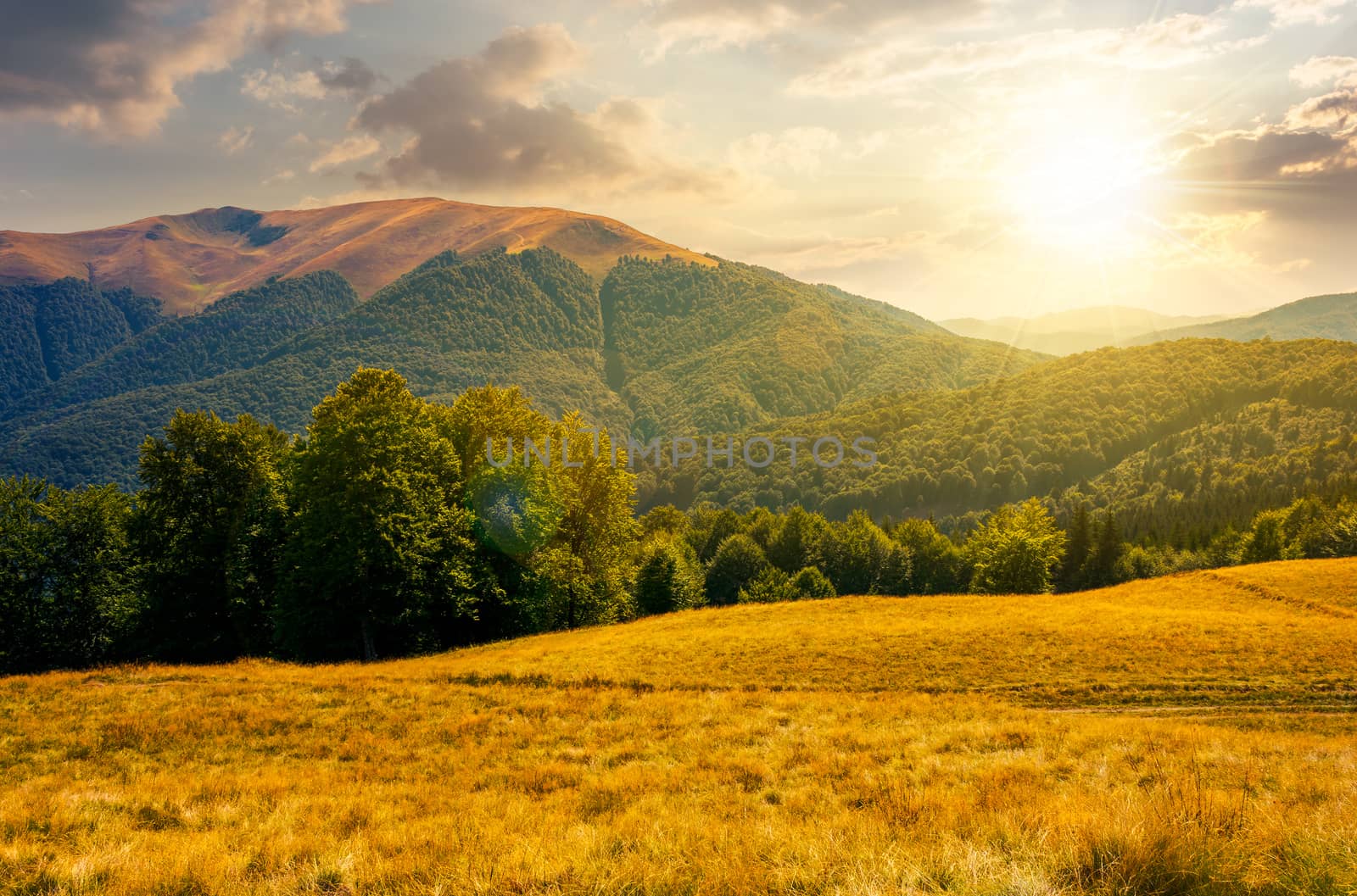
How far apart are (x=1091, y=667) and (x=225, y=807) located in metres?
27.2

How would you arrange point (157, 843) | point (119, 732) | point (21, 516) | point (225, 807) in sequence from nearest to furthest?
1. point (157, 843)
2. point (225, 807)
3. point (119, 732)
4. point (21, 516)

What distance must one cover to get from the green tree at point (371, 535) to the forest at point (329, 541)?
100mm

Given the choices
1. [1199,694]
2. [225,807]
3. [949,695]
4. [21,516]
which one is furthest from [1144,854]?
[21,516]

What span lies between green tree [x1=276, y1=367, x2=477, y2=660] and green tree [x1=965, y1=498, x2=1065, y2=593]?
2165 inches

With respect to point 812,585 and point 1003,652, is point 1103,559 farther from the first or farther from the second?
point 1003,652

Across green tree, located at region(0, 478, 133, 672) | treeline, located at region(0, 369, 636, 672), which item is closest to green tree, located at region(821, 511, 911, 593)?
treeline, located at region(0, 369, 636, 672)

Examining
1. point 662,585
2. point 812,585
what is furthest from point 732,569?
point 662,585

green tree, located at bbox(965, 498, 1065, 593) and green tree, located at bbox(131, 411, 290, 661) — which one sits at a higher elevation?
green tree, located at bbox(131, 411, 290, 661)

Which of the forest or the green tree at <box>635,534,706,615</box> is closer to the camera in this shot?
the forest

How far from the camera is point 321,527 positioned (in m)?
30.8

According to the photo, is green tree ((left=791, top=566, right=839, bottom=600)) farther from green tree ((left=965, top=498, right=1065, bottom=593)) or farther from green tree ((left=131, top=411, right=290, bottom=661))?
green tree ((left=131, top=411, right=290, bottom=661))

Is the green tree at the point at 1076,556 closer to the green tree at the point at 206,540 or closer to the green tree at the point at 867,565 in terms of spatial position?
the green tree at the point at 867,565

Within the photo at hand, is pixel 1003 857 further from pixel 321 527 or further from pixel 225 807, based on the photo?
pixel 321 527

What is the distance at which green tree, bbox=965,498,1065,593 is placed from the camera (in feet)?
213
